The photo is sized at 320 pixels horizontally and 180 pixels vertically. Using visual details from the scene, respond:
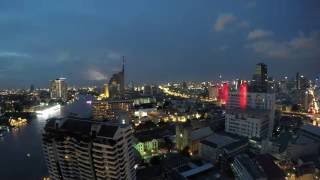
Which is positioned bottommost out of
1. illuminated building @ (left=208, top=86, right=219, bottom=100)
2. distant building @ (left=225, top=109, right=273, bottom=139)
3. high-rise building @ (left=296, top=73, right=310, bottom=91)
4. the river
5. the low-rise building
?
the river

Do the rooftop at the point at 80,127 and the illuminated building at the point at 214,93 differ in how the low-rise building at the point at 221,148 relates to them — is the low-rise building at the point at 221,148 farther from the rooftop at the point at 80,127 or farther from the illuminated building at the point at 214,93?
the illuminated building at the point at 214,93

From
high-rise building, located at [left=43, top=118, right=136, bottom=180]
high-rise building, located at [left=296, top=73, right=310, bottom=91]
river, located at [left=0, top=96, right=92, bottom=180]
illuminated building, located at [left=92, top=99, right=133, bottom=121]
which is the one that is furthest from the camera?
high-rise building, located at [left=296, top=73, right=310, bottom=91]

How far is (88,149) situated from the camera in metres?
3.99

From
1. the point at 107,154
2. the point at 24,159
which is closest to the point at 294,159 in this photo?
the point at 107,154

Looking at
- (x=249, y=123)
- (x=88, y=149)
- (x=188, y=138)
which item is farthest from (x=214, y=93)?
(x=88, y=149)

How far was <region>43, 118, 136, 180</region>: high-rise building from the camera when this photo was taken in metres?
3.86

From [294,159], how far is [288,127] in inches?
133

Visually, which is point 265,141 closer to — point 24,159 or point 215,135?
point 215,135

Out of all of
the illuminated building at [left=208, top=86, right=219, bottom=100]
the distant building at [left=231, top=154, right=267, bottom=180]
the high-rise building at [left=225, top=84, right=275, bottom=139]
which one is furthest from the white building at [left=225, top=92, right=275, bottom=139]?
the illuminated building at [left=208, top=86, right=219, bottom=100]

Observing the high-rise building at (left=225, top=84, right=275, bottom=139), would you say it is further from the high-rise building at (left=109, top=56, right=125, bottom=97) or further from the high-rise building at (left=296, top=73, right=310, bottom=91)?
the high-rise building at (left=109, top=56, right=125, bottom=97)

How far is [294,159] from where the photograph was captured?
582 centimetres

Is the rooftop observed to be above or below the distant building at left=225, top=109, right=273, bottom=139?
above

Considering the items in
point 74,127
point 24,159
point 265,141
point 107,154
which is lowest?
point 24,159

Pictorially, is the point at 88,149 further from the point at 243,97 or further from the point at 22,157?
the point at 243,97
